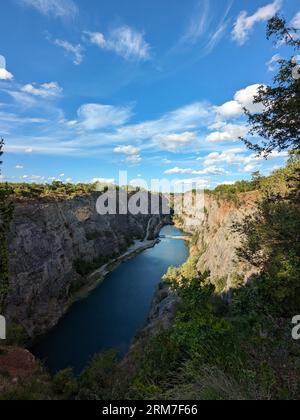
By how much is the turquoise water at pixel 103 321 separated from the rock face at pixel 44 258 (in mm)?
2756

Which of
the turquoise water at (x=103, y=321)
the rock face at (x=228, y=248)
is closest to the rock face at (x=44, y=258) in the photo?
the turquoise water at (x=103, y=321)

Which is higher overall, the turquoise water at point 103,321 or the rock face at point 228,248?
the rock face at point 228,248

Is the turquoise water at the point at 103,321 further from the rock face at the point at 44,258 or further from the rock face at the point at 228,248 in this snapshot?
the rock face at the point at 228,248

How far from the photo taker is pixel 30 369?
65.7ft

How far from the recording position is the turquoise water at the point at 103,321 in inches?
1399

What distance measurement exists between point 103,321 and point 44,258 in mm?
12946

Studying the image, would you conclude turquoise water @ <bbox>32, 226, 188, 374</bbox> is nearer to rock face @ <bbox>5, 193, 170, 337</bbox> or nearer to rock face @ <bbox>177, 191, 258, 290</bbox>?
rock face @ <bbox>5, 193, 170, 337</bbox>

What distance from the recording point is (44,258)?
42531mm

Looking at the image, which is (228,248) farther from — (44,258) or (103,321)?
(44,258)

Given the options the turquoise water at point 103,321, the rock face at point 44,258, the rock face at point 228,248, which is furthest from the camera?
the rock face at point 44,258

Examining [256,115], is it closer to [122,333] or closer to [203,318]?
[203,318]

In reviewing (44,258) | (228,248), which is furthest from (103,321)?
(228,248)

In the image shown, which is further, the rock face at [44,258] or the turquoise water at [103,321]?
the rock face at [44,258]
